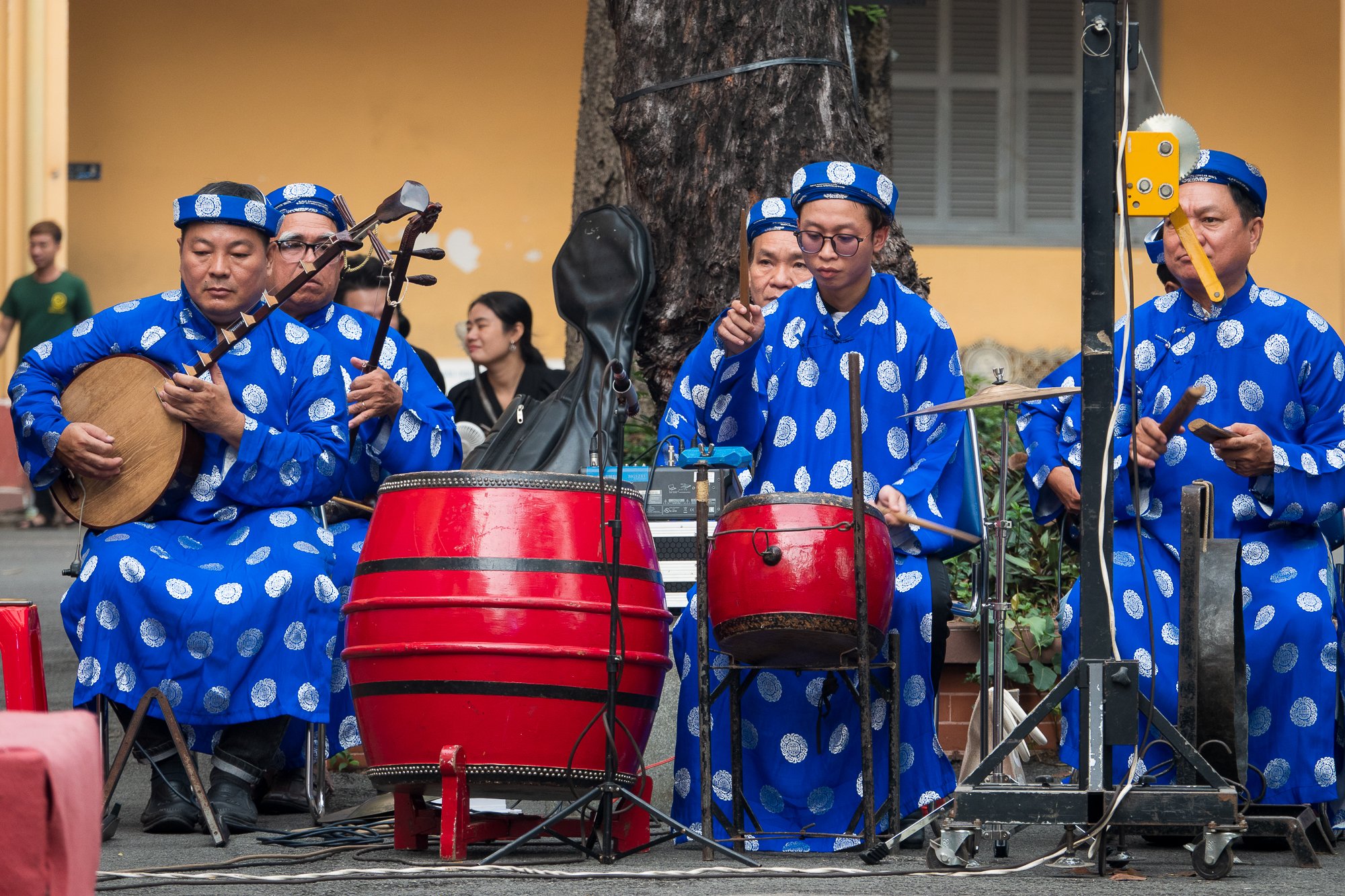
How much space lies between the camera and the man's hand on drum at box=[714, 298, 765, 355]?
422 centimetres

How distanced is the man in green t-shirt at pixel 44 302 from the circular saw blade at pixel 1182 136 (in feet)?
25.8

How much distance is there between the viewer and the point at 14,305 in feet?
33.8

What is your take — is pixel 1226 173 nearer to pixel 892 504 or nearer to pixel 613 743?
pixel 892 504

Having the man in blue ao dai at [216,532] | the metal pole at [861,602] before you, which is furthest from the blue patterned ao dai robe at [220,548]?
the metal pole at [861,602]

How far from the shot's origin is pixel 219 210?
4.51 m

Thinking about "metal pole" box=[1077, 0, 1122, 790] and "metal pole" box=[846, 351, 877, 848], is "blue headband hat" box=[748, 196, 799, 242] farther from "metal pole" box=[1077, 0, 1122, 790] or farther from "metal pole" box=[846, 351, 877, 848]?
"metal pole" box=[1077, 0, 1122, 790]

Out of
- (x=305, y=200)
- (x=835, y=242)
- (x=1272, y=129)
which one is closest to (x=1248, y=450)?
(x=835, y=242)

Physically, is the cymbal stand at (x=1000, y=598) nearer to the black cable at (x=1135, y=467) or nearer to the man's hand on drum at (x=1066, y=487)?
the black cable at (x=1135, y=467)

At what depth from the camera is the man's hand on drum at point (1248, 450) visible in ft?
13.2

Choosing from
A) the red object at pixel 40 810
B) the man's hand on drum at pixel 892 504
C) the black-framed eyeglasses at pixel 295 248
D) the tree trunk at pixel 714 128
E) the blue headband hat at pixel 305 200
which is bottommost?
the red object at pixel 40 810

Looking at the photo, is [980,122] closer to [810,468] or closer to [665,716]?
[665,716]

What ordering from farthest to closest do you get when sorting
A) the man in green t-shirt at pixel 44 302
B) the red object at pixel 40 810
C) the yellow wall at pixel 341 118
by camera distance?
the yellow wall at pixel 341 118
the man in green t-shirt at pixel 44 302
the red object at pixel 40 810

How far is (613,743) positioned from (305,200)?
210 centimetres

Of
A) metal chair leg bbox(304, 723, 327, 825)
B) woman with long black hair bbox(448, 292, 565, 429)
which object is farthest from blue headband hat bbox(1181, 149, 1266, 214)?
woman with long black hair bbox(448, 292, 565, 429)
